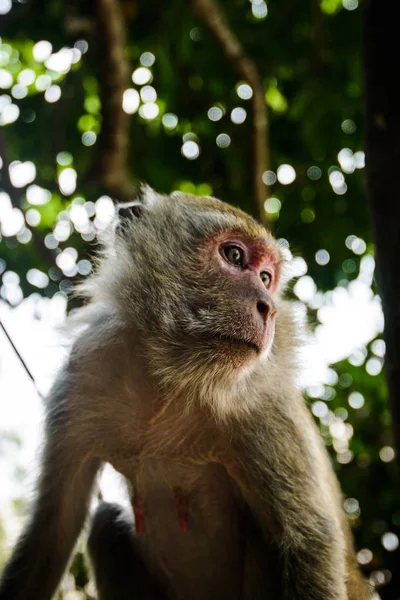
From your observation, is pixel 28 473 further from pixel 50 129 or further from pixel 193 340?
pixel 50 129

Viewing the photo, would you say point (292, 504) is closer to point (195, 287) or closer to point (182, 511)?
point (182, 511)

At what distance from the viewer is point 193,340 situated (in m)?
2.69

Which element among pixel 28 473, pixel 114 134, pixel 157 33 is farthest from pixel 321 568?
pixel 157 33

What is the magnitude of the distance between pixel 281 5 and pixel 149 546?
3.64 metres

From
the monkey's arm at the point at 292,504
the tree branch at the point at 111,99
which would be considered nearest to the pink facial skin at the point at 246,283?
the monkey's arm at the point at 292,504

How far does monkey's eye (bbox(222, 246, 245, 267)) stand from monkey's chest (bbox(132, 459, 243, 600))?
2.99 ft

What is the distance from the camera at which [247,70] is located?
443 cm

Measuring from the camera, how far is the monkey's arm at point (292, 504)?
8.48ft

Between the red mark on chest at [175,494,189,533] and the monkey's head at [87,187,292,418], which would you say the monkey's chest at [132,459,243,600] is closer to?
the red mark on chest at [175,494,189,533]

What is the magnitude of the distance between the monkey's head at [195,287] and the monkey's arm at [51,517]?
563 millimetres

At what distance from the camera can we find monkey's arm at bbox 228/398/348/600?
8.48 ft

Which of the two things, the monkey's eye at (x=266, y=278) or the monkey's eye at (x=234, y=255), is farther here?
the monkey's eye at (x=266, y=278)

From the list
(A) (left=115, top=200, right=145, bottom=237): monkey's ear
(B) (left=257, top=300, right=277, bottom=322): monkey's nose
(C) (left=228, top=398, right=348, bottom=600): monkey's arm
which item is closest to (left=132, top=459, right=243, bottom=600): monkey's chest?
(C) (left=228, top=398, right=348, bottom=600): monkey's arm

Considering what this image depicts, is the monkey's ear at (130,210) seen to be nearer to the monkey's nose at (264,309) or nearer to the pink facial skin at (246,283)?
the pink facial skin at (246,283)
